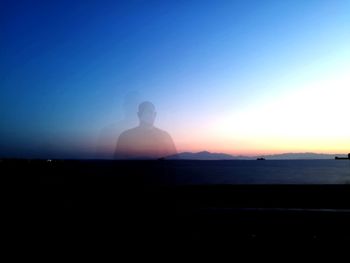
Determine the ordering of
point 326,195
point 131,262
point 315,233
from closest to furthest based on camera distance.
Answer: point 131,262 < point 315,233 < point 326,195

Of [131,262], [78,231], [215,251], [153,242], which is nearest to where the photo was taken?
[131,262]

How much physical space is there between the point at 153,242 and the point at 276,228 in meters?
2.69

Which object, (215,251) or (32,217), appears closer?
(215,251)

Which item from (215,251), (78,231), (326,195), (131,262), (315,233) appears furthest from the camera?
(326,195)

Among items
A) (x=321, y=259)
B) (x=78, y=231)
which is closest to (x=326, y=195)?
(x=321, y=259)

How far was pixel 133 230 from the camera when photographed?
575cm

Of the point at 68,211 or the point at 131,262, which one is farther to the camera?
the point at 68,211

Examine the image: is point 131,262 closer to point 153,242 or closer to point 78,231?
point 153,242

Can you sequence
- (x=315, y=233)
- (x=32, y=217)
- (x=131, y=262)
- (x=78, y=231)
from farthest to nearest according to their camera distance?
(x=32, y=217), (x=78, y=231), (x=315, y=233), (x=131, y=262)

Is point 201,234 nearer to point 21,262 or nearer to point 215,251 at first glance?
point 215,251

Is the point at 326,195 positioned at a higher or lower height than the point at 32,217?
lower

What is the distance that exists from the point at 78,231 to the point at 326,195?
59.1 feet

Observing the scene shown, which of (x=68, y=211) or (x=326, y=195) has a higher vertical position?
(x=68, y=211)

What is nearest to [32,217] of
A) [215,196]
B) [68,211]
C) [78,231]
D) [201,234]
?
[68,211]
